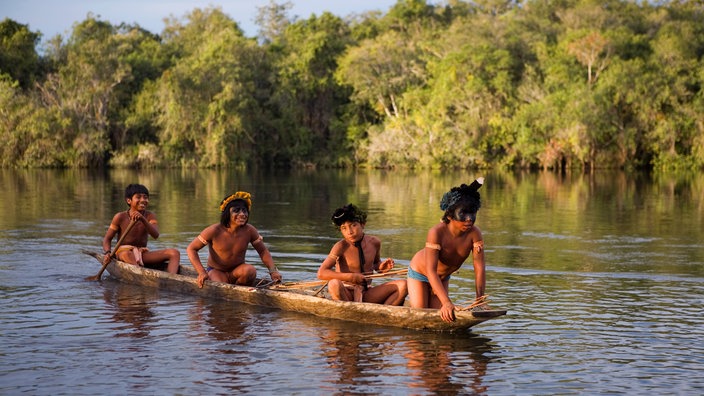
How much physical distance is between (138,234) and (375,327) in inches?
203

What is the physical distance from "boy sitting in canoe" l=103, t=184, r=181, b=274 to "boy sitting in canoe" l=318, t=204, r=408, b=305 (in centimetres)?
370

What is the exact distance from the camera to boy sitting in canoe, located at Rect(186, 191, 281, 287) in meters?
12.5

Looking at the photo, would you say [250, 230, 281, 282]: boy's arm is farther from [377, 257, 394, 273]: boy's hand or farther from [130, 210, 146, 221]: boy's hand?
[130, 210, 146, 221]: boy's hand

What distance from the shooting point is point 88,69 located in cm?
6125

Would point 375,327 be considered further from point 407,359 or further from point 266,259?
point 266,259

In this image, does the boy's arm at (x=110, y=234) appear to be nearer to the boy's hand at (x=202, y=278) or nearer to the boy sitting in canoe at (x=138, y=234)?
the boy sitting in canoe at (x=138, y=234)

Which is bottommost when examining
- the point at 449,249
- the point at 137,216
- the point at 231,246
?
the point at 231,246

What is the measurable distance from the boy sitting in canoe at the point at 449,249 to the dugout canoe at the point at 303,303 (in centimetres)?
20

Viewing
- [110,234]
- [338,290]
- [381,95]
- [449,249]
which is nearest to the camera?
[449,249]

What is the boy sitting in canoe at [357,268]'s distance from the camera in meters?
11.1

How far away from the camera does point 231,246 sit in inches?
502

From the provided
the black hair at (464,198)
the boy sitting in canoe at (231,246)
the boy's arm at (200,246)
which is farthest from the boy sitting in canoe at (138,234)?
the black hair at (464,198)

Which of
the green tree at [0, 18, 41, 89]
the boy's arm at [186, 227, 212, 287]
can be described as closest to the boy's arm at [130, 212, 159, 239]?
the boy's arm at [186, 227, 212, 287]

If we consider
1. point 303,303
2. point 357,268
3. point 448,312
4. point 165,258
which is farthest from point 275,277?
point 448,312
